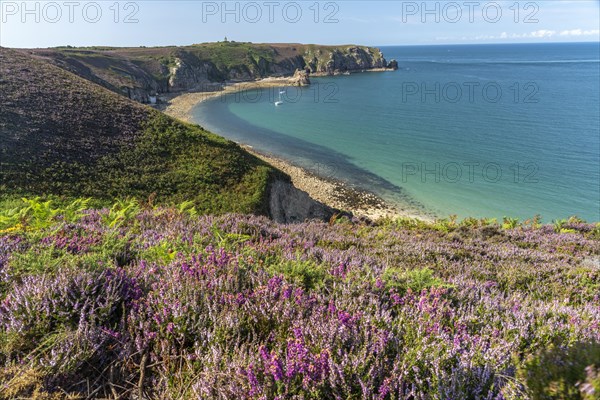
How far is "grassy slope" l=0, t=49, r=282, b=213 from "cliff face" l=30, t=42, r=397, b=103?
36941 millimetres

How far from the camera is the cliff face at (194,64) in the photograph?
87.3 metres

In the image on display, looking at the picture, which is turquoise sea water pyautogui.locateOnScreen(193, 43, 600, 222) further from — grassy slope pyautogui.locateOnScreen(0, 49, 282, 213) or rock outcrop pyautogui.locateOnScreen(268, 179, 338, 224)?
grassy slope pyautogui.locateOnScreen(0, 49, 282, 213)

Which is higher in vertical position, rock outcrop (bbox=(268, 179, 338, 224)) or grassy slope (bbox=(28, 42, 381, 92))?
grassy slope (bbox=(28, 42, 381, 92))

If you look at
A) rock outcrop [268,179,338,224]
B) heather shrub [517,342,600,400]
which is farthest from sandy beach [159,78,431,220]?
heather shrub [517,342,600,400]

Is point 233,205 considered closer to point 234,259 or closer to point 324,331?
point 234,259

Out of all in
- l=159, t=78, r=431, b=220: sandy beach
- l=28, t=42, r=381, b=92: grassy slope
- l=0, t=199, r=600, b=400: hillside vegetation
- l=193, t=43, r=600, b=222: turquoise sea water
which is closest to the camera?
l=0, t=199, r=600, b=400: hillside vegetation

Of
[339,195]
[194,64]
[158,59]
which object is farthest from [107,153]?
[194,64]

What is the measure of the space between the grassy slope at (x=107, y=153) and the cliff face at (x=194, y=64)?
36.9m

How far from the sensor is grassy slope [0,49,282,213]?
20516mm

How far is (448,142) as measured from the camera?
56.2 m

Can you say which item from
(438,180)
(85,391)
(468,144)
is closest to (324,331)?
(85,391)

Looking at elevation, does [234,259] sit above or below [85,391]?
above

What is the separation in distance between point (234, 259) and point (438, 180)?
41221 millimetres

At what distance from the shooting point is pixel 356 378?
2631 mm
